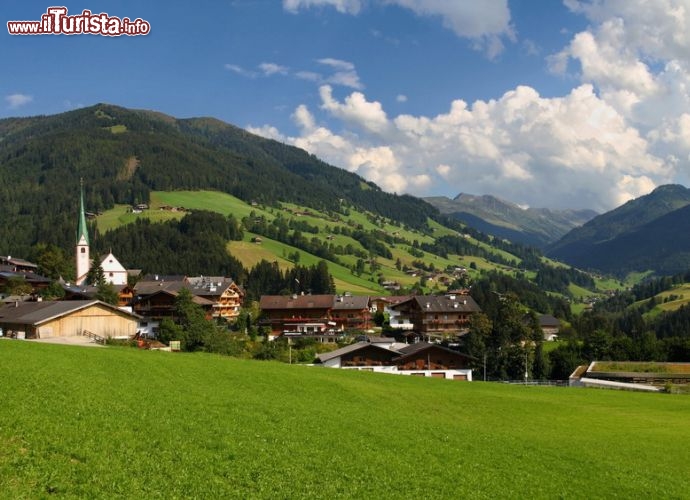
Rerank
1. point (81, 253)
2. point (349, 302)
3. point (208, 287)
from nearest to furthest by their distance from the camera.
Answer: point (349, 302), point (208, 287), point (81, 253)

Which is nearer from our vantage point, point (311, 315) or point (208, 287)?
point (311, 315)

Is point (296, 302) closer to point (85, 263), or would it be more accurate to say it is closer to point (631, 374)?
point (85, 263)

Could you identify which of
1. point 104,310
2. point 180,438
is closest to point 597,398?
point 180,438

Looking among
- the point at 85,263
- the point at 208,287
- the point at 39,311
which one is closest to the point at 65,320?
the point at 39,311

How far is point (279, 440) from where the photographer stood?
22.5 m

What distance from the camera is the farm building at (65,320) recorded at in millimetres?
62250

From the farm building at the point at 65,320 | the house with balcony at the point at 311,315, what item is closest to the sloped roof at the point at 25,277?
the farm building at the point at 65,320

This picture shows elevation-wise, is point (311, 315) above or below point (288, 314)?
below

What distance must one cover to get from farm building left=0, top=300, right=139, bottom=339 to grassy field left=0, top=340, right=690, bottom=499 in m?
25.8

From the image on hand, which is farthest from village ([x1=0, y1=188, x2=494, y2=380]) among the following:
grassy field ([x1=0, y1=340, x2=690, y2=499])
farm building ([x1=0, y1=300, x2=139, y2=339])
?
grassy field ([x1=0, y1=340, x2=690, y2=499])

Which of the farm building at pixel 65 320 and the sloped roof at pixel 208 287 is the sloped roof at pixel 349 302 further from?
the farm building at pixel 65 320

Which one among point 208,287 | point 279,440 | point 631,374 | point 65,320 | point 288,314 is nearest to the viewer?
point 279,440

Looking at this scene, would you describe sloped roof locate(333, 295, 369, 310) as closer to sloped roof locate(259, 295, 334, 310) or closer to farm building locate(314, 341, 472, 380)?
sloped roof locate(259, 295, 334, 310)

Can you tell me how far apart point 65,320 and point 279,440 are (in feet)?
163
